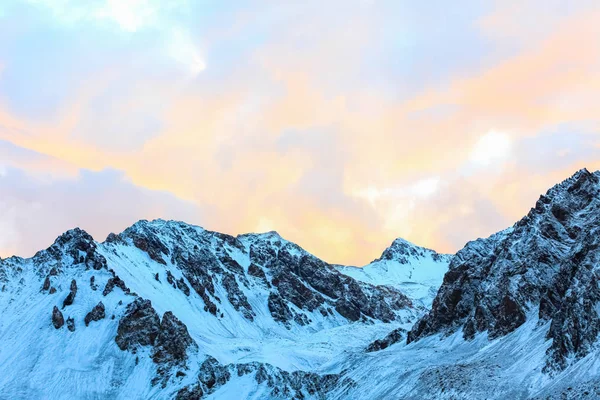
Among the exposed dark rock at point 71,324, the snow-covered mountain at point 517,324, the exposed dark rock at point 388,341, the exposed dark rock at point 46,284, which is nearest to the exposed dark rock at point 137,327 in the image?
the exposed dark rock at point 71,324

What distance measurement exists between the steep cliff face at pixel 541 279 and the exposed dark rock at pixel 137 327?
5291 centimetres

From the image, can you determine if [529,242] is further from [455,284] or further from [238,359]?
[238,359]

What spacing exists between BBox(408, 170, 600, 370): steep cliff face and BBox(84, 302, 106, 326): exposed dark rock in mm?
63968

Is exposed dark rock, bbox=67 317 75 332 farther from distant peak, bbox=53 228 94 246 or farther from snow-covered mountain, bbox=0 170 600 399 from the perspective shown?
distant peak, bbox=53 228 94 246

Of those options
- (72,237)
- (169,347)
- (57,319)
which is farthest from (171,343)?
(72,237)

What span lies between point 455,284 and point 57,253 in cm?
9455

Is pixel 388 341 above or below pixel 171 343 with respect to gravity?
below

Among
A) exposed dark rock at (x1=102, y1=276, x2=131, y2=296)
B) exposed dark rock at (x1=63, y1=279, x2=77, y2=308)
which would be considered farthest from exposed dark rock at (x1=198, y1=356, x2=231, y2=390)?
exposed dark rock at (x1=63, y1=279, x2=77, y2=308)

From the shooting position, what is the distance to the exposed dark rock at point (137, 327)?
12288 cm

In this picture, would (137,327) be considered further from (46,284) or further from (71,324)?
(46,284)

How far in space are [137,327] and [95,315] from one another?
37.9 ft

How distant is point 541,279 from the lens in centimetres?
10988

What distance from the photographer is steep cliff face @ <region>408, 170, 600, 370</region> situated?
259ft

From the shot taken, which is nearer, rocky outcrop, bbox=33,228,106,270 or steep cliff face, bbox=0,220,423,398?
steep cliff face, bbox=0,220,423,398
